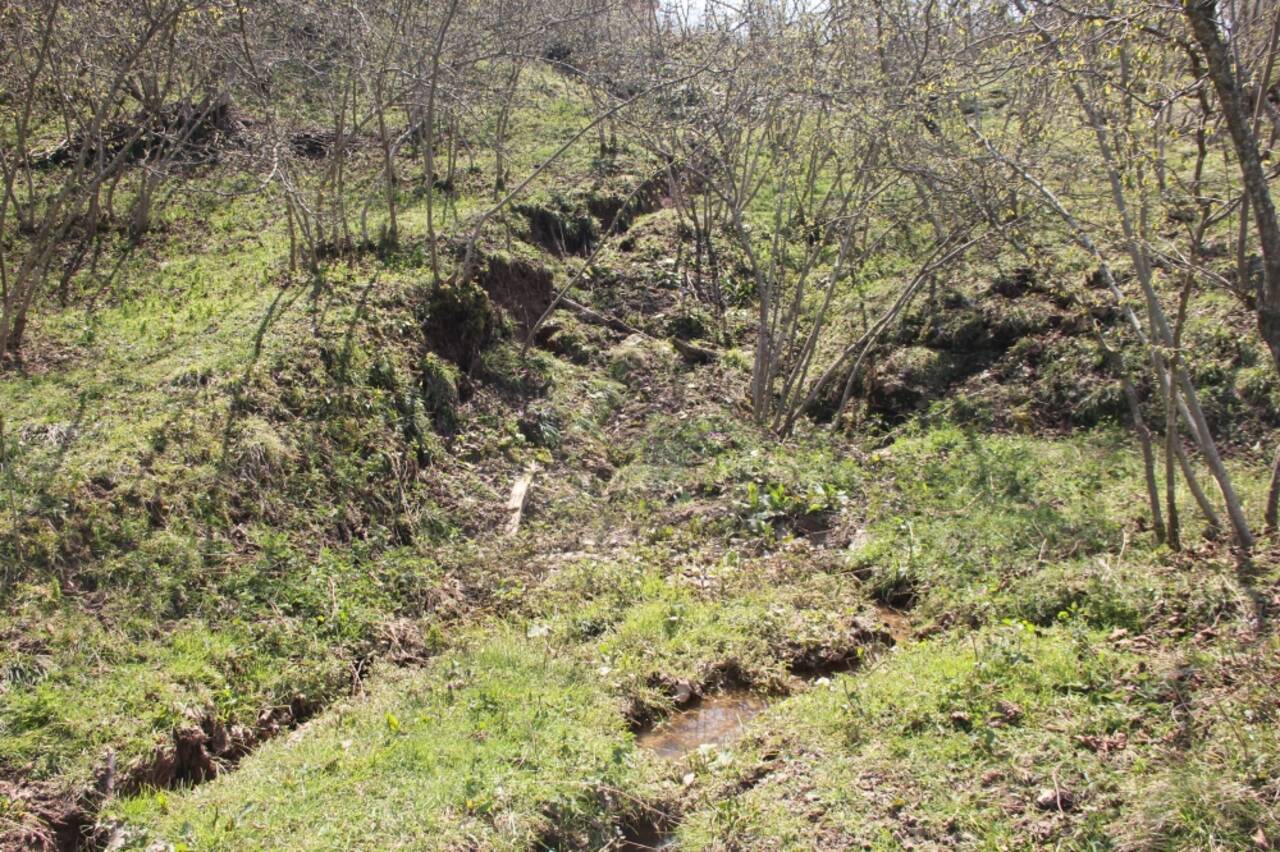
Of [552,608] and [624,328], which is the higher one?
[624,328]

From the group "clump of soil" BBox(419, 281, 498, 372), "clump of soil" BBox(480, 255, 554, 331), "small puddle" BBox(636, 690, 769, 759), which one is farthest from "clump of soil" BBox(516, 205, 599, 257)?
"small puddle" BBox(636, 690, 769, 759)

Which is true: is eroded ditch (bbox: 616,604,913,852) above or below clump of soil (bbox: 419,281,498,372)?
below

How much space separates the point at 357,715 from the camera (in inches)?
234

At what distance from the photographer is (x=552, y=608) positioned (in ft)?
24.4

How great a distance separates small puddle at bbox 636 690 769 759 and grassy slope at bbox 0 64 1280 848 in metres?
0.18

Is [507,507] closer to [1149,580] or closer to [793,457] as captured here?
[793,457]

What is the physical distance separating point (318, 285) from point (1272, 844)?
359 inches

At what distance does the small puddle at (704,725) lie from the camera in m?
6.05

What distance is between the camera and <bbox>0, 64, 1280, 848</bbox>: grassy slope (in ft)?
16.2

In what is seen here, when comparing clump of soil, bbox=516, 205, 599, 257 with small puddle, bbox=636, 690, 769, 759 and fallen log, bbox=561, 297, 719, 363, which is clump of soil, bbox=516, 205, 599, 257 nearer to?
fallen log, bbox=561, 297, 719, 363

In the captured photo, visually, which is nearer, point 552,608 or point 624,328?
point 552,608

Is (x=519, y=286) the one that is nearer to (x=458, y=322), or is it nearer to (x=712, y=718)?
(x=458, y=322)

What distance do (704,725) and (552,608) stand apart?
1660 millimetres

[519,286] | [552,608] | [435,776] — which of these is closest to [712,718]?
[552,608]
